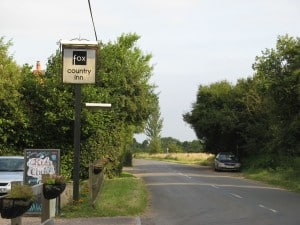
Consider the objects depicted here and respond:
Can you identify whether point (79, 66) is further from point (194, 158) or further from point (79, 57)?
point (194, 158)

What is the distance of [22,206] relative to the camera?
26.6ft

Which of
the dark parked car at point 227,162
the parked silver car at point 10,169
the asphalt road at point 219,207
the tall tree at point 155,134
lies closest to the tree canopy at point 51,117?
the asphalt road at point 219,207

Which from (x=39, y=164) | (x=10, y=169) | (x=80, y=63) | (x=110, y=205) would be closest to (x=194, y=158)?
(x=10, y=169)

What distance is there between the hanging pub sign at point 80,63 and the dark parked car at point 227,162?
97.6 ft

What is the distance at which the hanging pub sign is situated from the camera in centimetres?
1712

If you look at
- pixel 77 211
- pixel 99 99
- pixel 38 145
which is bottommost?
pixel 77 211

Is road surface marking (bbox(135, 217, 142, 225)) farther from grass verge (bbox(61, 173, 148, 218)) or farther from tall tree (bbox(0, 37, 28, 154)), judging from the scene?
tall tree (bbox(0, 37, 28, 154))

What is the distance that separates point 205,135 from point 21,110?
28.3 m

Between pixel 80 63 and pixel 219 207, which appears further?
pixel 219 207

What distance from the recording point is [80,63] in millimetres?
17219

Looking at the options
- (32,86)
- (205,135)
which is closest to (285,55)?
(32,86)

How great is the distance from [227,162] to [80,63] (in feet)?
98.4

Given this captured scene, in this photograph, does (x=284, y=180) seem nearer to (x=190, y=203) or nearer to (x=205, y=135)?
(x=190, y=203)

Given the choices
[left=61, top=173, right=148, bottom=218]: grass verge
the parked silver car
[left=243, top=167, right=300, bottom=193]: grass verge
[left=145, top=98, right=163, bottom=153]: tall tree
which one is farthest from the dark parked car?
[left=145, top=98, right=163, bottom=153]: tall tree
